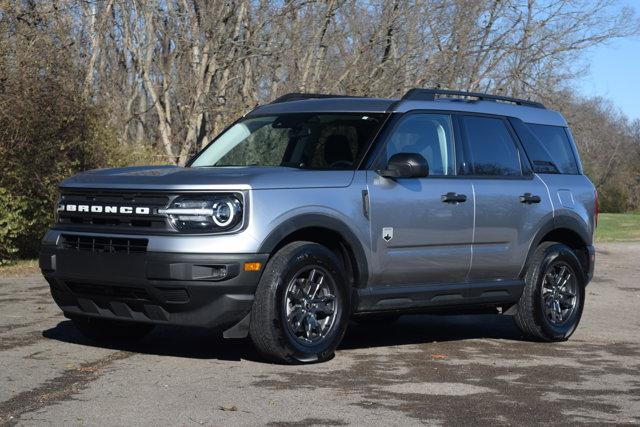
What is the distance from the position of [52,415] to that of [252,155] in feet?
11.3

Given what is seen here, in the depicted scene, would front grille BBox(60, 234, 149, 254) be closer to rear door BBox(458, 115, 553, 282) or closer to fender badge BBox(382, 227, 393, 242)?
fender badge BBox(382, 227, 393, 242)

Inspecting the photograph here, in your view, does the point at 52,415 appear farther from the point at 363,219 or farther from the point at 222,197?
the point at 363,219

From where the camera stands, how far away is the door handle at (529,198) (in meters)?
9.75

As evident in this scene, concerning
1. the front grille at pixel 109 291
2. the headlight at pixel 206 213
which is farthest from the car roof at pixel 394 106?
the front grille at pixel 109 291

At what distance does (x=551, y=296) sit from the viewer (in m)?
10.2

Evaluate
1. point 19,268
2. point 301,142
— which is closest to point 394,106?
point 301,142

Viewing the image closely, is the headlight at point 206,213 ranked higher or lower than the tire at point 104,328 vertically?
higher

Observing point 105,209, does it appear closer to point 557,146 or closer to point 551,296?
point 551,296

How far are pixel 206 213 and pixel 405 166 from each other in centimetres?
164

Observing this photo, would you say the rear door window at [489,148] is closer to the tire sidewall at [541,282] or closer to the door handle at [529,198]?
the door handle at [529,198]

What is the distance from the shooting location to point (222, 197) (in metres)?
7.76

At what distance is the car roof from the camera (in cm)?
906

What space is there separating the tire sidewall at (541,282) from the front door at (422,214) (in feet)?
3.22

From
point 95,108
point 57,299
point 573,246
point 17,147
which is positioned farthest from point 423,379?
point 95,108
